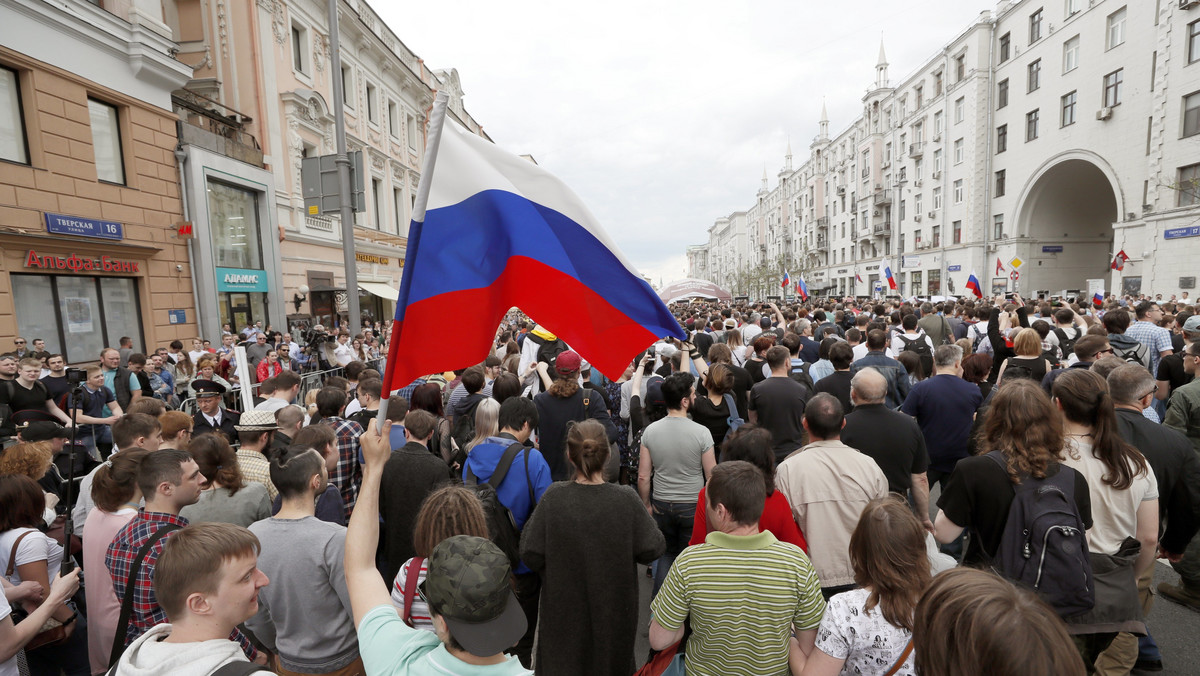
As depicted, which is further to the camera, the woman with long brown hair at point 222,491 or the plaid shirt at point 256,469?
the plaid shirt at point 256,469

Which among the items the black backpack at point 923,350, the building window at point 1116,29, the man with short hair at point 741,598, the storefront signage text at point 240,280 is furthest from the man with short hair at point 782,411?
the building window at point 1116,29

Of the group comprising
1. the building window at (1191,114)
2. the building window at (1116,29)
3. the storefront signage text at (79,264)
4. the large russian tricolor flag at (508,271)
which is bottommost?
the large russian tricolor flag at (508,271)

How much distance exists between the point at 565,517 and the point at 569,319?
3.38 feet

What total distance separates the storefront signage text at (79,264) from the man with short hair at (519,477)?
37.5 feet

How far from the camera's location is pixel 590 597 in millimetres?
2869

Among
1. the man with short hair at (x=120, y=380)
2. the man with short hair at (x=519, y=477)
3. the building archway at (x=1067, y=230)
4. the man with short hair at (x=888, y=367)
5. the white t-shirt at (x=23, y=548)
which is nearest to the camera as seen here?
the white t-shirt at (x=23, y=548)

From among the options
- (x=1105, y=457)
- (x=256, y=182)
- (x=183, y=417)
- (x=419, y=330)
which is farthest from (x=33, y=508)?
(x=256, y=182)

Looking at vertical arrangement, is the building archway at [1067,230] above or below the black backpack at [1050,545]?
above

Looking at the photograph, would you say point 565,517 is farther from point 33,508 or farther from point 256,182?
point 256,182

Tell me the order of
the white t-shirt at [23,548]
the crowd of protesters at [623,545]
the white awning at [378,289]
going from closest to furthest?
the crowd of protesters at [623,545] < the white t-shirt at [23,548] < the white awning at [378,289]

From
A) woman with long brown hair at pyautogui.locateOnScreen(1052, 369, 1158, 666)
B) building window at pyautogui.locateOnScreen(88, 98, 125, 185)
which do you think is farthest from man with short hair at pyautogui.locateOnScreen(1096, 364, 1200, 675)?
building window at pyautogui.locateOnScreen(88, 98, 125, 185)

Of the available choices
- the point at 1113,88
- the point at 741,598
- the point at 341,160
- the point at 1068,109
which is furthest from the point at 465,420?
the point at 1068,109

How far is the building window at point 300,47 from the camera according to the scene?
1873 cm

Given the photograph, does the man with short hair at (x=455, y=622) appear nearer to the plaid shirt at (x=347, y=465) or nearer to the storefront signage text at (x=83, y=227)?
the plaid shirt at (x=347, y=465)
